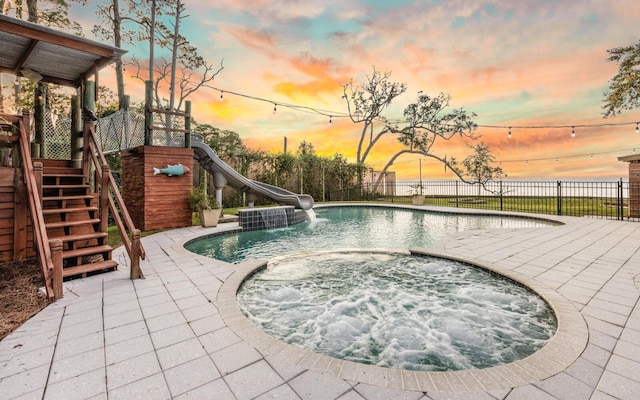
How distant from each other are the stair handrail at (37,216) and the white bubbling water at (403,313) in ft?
6.57

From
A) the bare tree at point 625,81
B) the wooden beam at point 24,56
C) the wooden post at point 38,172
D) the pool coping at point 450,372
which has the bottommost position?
the pool coping at point 450,372

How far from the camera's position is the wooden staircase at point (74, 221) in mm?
3768

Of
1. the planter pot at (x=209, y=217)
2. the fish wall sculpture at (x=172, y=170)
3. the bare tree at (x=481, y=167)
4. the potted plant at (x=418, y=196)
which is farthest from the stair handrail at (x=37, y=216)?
the bare tree at (x=481, y=167)

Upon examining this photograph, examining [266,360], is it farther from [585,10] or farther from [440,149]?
[440,149]

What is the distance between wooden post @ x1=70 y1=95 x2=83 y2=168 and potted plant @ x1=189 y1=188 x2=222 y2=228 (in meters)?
2.69

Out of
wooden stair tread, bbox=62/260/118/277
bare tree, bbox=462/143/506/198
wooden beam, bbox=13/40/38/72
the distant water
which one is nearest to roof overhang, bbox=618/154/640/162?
the distant water

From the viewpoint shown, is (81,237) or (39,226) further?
(81,237)

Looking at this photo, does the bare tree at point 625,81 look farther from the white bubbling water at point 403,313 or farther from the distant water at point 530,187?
the distant water at point 530,187

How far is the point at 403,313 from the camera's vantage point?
2.93 meters

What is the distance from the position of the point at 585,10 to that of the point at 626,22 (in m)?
1.14

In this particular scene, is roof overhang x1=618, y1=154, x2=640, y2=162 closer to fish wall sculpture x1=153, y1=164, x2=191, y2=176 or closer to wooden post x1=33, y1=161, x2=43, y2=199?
fish wall sculpture x1=153, y1=164, x2=191, y2=176

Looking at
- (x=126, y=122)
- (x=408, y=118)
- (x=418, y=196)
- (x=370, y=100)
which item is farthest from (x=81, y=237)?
(x=408, y=118)

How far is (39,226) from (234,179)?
6.30m

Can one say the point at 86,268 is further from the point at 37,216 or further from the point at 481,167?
the point at 481,167
